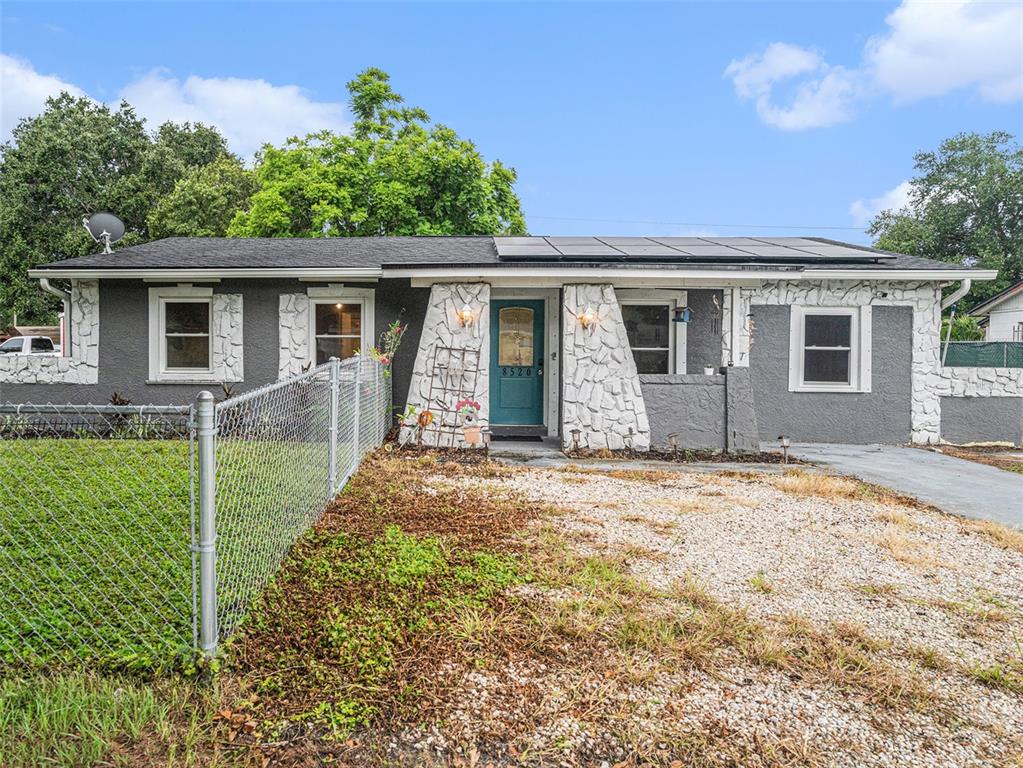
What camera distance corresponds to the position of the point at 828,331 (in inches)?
366

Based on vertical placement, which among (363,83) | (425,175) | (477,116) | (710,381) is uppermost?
(363,83)

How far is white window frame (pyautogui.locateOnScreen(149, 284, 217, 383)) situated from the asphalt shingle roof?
0.46 m

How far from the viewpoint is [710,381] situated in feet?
26.7

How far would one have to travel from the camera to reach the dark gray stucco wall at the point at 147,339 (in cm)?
925

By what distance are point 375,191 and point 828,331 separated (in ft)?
49.2

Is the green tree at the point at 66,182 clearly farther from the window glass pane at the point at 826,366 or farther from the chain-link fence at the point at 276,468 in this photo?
the window glass pane at the point at 826,366

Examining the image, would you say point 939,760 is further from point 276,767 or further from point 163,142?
point 163,142

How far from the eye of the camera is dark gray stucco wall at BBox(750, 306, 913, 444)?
362 inches

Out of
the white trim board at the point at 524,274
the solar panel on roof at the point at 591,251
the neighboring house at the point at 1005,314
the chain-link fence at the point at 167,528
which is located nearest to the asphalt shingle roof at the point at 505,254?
the solar panel on roof at the point at 591,251

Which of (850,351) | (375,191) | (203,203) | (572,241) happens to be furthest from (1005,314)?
(203,203)

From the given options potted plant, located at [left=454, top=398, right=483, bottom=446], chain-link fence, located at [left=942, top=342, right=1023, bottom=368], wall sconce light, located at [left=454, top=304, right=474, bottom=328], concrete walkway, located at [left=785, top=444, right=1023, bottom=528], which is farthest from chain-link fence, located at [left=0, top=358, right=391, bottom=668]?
chain-link fence, located at [left=942, top=342, right=1023, bottom=368]

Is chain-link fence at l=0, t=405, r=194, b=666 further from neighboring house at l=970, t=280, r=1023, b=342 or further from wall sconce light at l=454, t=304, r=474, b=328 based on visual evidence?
neighboring house at l=970, t=280, r=1023, b=342

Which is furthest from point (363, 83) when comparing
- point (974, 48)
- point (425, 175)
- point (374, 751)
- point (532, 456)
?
point (374, 751)

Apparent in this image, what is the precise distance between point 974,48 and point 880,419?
2252 centimetres
